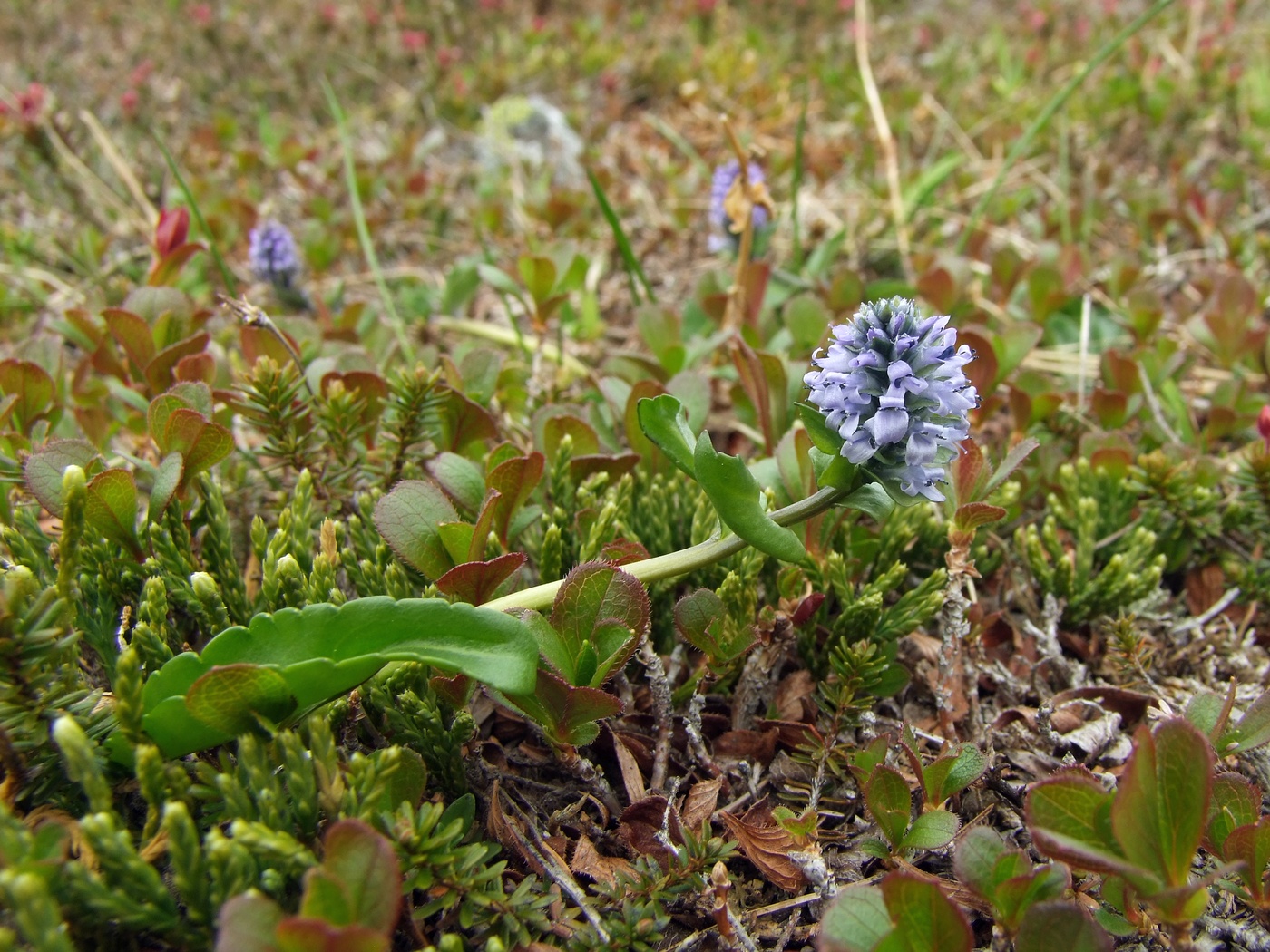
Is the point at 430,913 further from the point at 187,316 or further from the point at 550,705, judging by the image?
the point at 187,316

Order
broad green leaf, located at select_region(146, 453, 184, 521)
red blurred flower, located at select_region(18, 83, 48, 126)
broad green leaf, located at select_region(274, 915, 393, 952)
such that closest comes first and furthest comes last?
broad green leaf, located at select_region(274, 915, 393, 952) < broad green leaf, located at select_region(146, 453, 184, 521) < red blurred flower, located at select_region(18, 83, 48, 126)

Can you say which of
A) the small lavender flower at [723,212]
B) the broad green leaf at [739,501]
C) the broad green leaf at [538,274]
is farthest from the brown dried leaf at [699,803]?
the small lavender flower at [723,212]

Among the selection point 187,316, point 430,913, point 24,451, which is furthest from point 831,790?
point 187,316

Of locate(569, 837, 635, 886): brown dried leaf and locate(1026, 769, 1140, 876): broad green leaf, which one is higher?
locate(1026, 769, 1140, 876): broad green leaf

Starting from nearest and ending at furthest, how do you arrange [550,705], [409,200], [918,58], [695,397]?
[550,705] → [695,397] → [409,200] → [918,58]

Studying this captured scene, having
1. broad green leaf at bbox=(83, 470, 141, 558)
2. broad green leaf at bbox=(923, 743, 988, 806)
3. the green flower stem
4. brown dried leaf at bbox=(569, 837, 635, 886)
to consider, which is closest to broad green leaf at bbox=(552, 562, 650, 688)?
the green flower stem

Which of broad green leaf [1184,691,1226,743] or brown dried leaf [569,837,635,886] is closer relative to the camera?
brown dried leaf [569,837,635,886]

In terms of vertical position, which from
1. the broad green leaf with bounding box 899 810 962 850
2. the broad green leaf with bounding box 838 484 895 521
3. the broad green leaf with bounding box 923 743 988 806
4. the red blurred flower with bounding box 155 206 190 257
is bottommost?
the broad green leaf with bounding box 899 810 962 850

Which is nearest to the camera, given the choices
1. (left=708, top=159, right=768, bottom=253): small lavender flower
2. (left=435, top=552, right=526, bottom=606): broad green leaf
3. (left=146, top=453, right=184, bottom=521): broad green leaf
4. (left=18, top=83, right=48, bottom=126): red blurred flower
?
(left=435, top=552, right=526, bottom=606): broad green leaf

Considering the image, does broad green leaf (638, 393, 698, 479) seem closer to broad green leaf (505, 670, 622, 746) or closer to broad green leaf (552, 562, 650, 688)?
broad green leaf (552, 562, 650, 688)
